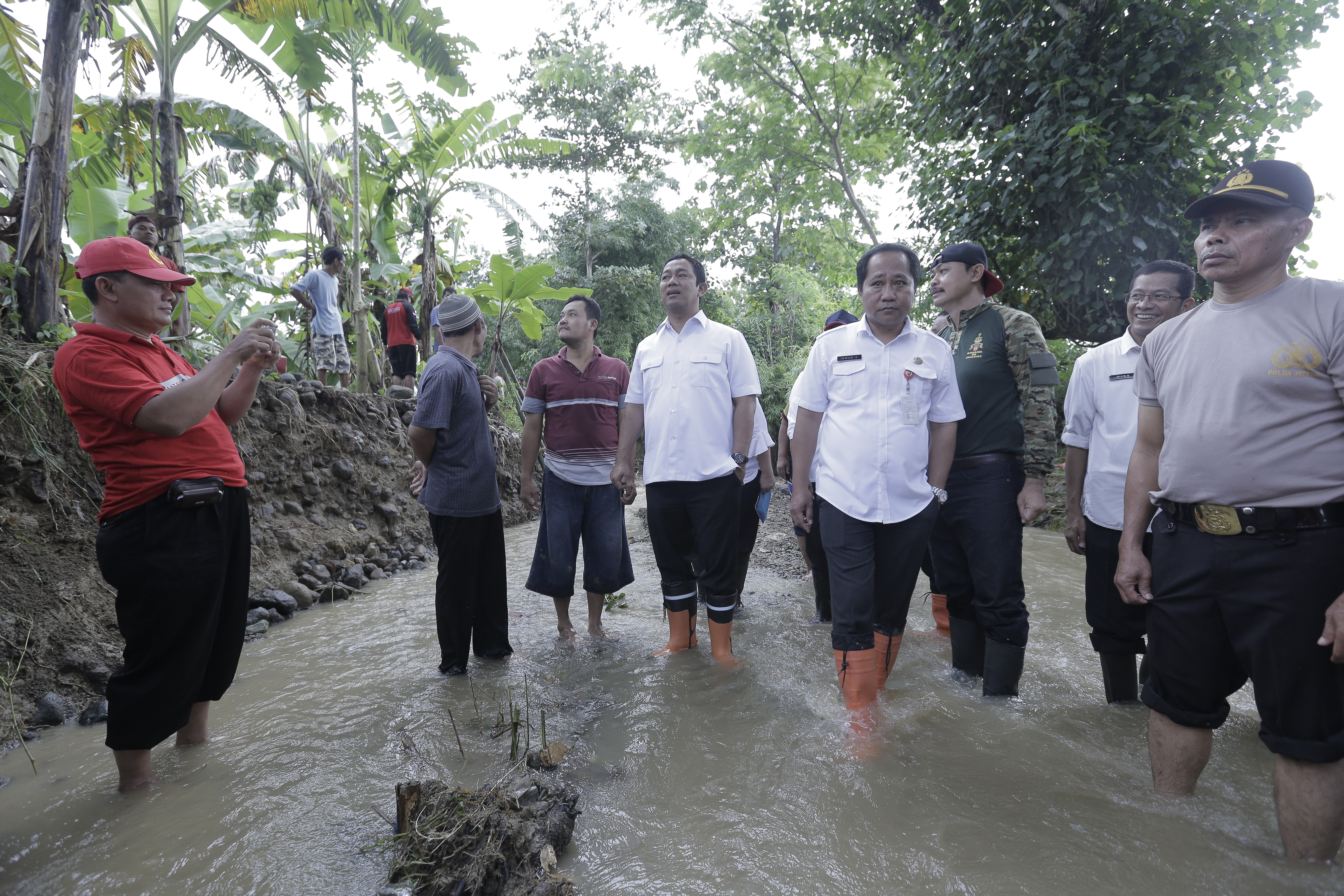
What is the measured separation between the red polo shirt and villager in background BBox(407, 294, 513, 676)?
122 centimetres

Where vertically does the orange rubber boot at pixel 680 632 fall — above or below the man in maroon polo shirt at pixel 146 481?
below

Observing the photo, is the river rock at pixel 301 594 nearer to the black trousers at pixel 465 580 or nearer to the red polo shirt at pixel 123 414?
the black trousers at pixel 465 580

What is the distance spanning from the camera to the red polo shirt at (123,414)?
2.52 meters

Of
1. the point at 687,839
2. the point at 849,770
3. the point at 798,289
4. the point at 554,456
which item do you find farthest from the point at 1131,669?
the point at 798,289

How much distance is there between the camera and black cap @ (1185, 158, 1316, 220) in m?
2.11

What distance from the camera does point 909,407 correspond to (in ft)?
10.5

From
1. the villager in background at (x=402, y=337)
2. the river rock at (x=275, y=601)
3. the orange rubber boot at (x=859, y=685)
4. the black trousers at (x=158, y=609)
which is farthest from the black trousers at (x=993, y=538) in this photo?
the villager in background at (x=402, y=337)

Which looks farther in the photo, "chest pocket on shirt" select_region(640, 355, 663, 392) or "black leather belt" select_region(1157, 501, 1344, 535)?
"chest pocket on shirt" select_region(640, 355, 663, 392)

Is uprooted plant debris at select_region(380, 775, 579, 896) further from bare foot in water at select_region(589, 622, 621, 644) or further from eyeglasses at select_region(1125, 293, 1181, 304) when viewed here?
eyeglasses at select_region(1125, 293, 1181, 304)

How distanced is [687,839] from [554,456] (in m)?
2.61

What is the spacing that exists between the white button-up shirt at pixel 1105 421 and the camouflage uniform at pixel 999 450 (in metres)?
0.22

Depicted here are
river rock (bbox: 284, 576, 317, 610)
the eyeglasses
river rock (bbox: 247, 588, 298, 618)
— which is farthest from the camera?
river rock (bbox: 284, 576, 317, 610)

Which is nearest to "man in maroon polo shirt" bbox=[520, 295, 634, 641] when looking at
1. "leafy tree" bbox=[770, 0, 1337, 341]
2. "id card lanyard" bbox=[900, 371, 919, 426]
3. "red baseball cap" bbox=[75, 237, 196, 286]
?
"id card lanyard" bbox=[900, 371, 919, 426]

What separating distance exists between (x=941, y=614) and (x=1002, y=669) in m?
1.40
